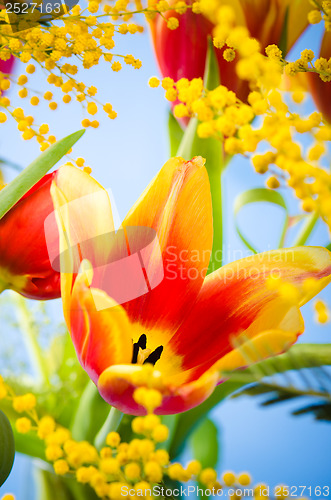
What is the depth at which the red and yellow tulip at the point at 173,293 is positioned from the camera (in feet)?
0.82

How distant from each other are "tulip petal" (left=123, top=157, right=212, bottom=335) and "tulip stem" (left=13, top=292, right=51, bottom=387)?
183mm

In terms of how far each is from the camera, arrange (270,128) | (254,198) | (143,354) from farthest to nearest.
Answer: (254,198), (143,354), (270,128)

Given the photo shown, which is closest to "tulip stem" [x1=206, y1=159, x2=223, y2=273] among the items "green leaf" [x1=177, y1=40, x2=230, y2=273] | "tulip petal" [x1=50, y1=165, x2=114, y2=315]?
"green leaf" [x1=177, y1=40, x2=230, y2=273]

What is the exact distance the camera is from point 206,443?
0.44 m

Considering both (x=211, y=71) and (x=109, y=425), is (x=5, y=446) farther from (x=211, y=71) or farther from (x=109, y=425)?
(x=211, y=71)

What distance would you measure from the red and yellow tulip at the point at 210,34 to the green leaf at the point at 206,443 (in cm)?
26

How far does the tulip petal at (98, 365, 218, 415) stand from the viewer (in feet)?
0.75

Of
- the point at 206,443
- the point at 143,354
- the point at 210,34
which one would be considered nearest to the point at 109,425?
the point at 143,354

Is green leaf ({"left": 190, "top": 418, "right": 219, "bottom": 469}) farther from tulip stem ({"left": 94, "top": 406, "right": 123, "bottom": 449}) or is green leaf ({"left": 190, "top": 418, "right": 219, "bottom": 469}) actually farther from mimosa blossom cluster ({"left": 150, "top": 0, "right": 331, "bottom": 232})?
mimosa blossom cluster ({"left": 150, "top": 0, "right": 331, "bottom": 232})

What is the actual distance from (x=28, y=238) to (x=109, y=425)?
0.12 meters

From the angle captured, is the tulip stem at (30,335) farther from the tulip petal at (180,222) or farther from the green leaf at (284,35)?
the green leaf at (284,35)

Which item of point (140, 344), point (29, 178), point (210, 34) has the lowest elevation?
point (140, 344)

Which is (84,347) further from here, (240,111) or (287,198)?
(287,198)

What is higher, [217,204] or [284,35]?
[284,35]
